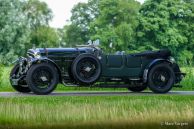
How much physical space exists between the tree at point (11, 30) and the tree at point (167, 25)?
53.0 feet

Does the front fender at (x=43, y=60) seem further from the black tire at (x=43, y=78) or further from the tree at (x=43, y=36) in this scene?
the tree at (x=43, y=36)

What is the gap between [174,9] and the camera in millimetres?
78438

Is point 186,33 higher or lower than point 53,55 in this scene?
higher

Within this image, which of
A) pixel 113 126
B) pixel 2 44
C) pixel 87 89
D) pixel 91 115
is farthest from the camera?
pixel 2 44

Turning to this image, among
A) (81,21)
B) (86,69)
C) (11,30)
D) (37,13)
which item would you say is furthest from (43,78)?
(81,21)

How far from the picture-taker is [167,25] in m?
76.4

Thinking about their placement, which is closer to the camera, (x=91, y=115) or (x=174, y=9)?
(x=91, y=115)

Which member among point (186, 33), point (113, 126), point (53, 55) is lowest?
point (113, 126)

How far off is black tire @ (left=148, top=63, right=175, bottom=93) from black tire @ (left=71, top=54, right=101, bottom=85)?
1745mm

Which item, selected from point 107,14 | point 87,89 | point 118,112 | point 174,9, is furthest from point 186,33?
point 118,112

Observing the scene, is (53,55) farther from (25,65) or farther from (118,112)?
(118,112)

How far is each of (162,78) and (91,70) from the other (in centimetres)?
236

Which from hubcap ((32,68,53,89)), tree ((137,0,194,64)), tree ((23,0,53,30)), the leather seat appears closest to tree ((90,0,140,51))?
tree ((137,0,194,64))

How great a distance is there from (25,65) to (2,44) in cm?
5498
